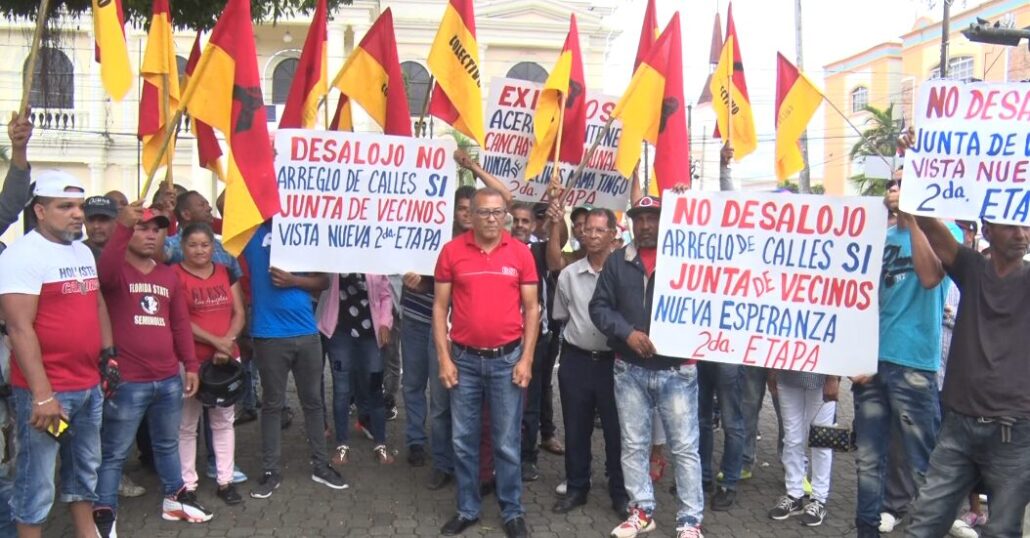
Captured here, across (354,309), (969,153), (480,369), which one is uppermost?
(969,153)

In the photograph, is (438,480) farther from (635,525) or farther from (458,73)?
(458,73)

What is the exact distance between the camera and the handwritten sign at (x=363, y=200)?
5969 millimetres

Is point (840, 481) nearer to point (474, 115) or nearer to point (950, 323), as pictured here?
point (950, 323)

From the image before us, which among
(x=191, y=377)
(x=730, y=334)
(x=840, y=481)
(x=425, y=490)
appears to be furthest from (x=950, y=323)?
(x=191, y=377)

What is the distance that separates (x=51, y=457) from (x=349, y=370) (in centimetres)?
254

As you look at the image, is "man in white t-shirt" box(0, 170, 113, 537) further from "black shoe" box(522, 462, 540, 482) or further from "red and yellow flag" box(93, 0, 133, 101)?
"black shoe" box(522, 462, 540, 482)

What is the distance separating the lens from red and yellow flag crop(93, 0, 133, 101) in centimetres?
582

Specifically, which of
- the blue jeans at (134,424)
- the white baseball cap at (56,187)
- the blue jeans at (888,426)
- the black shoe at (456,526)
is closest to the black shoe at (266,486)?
the blue jeans at (134,424)

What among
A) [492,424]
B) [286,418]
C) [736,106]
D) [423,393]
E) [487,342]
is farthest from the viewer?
[736,106]

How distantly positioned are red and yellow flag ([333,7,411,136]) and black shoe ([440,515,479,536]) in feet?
9.52

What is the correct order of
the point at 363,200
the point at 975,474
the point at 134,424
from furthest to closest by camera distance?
the point at 363,200
the point at 134,424
the point at 975,474

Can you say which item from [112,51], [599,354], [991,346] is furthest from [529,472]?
[112,51]

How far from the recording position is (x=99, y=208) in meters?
5.08

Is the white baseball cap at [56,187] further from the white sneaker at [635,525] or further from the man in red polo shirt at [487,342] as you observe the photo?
the white sneaker at [635,525]
